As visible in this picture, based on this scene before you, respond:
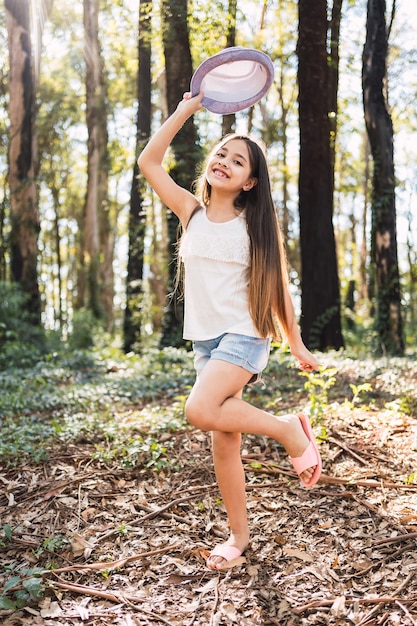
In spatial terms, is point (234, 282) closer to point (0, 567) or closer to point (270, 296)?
point (270, 296)

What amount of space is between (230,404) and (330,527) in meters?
0.98

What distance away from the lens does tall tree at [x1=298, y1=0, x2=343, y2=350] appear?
8664 millimetres

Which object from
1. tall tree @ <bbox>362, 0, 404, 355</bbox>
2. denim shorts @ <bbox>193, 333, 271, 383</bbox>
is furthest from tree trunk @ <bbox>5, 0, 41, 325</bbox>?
denim shorts @ <bbox>193, 333, 271, 383</bbox>

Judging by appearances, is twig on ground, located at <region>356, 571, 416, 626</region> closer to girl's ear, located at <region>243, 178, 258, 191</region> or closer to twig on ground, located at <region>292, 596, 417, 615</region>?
twig on ground, located at <region>292, 596, 417, 615</region>

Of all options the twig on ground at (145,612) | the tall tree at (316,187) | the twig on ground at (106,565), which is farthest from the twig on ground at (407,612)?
the tall tree at (316,187)

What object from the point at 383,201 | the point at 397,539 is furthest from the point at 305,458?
the point at 383,201

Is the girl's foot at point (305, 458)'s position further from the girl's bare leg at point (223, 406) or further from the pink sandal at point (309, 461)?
the girl's bare leg at point (223, 406)

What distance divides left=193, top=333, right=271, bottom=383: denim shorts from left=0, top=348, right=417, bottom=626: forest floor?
3.01 ft

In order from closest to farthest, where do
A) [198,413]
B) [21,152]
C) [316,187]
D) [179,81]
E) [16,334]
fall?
1. [198,413]
2. [316,187]
3. [179,81]
4. [16,334]
5. [21,152]

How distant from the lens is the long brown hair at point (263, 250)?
2.91m

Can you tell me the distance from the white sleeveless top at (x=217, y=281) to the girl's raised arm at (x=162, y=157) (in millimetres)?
204

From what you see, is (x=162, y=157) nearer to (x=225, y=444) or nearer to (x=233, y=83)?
(x=233, y=83)

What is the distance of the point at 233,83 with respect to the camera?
10.3ft

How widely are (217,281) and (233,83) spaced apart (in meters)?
1.01
